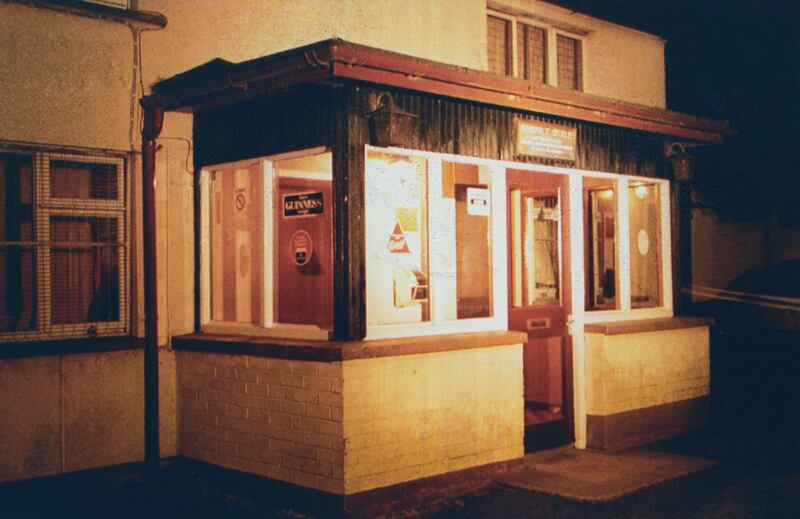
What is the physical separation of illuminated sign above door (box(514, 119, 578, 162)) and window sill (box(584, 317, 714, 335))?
5.91ft

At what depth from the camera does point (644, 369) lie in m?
8.91

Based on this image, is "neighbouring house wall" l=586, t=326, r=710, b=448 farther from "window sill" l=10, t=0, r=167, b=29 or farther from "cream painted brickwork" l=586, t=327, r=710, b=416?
"window sill" l=10, t=0, r=167, b=29

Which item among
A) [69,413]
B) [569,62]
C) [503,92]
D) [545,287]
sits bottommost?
[69,413]

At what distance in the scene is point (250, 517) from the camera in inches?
252

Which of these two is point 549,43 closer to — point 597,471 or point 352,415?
point 597,471

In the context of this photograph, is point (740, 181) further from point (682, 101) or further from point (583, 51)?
point (583, 51)

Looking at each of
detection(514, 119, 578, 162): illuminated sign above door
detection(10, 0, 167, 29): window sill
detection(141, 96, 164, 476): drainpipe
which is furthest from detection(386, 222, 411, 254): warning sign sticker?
detection(10, 0, 167, 29): window sill

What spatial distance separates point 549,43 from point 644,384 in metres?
4.44

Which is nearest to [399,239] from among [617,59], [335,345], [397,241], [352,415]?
[397,241]

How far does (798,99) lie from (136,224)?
11816mm

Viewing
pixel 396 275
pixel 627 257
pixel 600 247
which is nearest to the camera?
pixel 396 275

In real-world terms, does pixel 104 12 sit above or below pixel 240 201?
above

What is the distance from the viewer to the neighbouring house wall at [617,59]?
1037 cm

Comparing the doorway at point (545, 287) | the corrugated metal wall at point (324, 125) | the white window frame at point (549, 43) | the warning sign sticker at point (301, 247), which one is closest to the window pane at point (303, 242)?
the warning sign sticker at point (301, 247)
